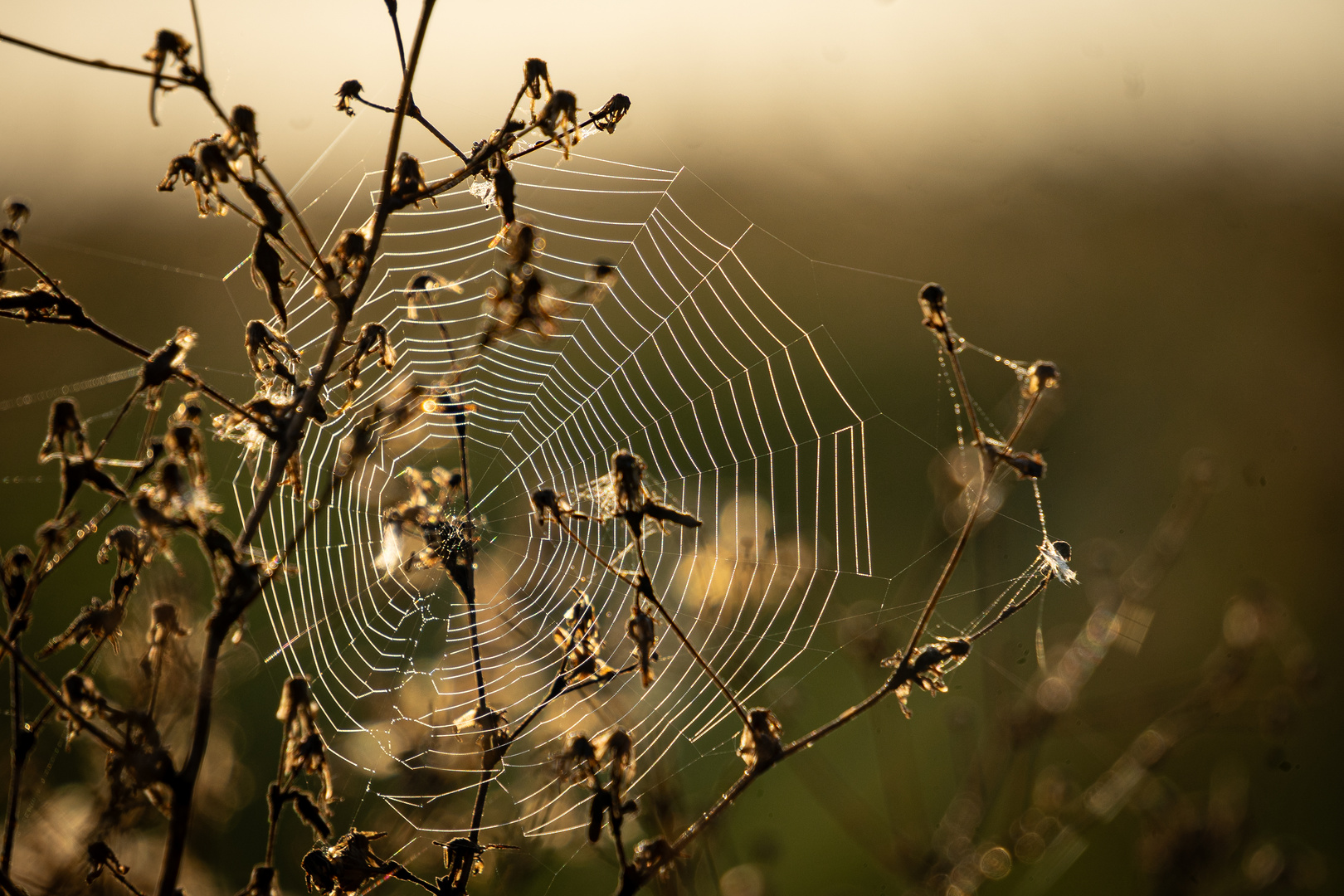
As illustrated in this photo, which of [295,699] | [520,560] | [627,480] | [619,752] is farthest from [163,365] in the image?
Result: [520,560]

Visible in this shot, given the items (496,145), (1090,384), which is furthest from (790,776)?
(496,145)

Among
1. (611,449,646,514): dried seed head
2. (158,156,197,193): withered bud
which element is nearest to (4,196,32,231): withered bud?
(158,156,197,193): withered bud

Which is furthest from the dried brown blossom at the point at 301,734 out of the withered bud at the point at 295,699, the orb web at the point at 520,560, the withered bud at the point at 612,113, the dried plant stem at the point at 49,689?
the withered bud at the point at 612,113

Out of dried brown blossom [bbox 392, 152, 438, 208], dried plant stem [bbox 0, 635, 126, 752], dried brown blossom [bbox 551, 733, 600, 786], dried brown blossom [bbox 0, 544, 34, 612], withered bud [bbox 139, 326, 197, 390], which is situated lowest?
dried brown blossom [bbox 551, 733, 600, 786]

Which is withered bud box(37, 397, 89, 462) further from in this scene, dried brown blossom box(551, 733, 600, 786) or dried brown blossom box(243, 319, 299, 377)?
dried brown blossom box(551, 733, 600, 786)

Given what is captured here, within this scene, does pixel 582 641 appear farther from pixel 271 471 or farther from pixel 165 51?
pixel 165 51

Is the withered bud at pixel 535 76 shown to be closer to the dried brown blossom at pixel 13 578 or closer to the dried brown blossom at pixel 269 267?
the dried brown blossom at pixel 269 267
